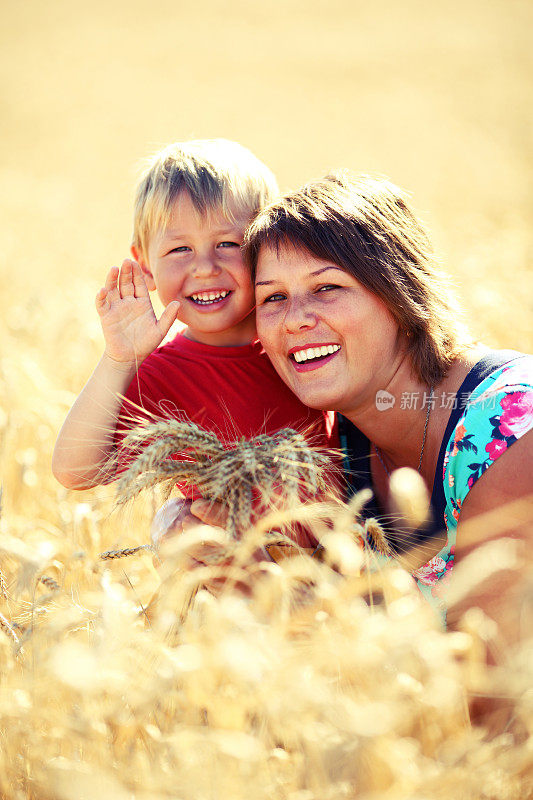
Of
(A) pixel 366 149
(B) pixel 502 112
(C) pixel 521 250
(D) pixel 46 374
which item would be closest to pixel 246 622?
(D) pixel 46 374

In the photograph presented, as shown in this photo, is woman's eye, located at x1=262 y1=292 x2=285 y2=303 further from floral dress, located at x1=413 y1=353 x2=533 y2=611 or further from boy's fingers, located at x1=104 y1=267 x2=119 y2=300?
floral dress, located at x1=413 y1=353 x2=533 y2=611

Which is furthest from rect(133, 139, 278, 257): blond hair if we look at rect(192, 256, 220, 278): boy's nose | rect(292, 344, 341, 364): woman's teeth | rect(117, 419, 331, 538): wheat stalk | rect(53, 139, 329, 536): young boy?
rect(117, 419, 331, 538): wheat stalk

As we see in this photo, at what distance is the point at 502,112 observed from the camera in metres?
19.2

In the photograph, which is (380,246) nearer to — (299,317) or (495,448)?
(299,317)

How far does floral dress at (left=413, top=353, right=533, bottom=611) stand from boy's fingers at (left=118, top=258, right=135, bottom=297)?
120cm

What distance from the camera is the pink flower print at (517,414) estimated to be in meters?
1.92

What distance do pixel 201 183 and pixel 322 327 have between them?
0.79 meters

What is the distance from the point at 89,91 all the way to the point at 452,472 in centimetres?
2929

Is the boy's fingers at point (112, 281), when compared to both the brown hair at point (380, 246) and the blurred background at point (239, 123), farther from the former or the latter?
the blurred background at point (239, 123)

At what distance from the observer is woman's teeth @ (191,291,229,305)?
2.50m

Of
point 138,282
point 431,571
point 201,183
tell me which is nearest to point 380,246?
point 201,183

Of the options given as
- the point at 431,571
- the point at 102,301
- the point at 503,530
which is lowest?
the point at 431,571

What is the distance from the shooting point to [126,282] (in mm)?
2346

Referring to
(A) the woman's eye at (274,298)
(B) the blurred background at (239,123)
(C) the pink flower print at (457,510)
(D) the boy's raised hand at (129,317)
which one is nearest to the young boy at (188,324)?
(D) the boy's raised hand at (129,317)
